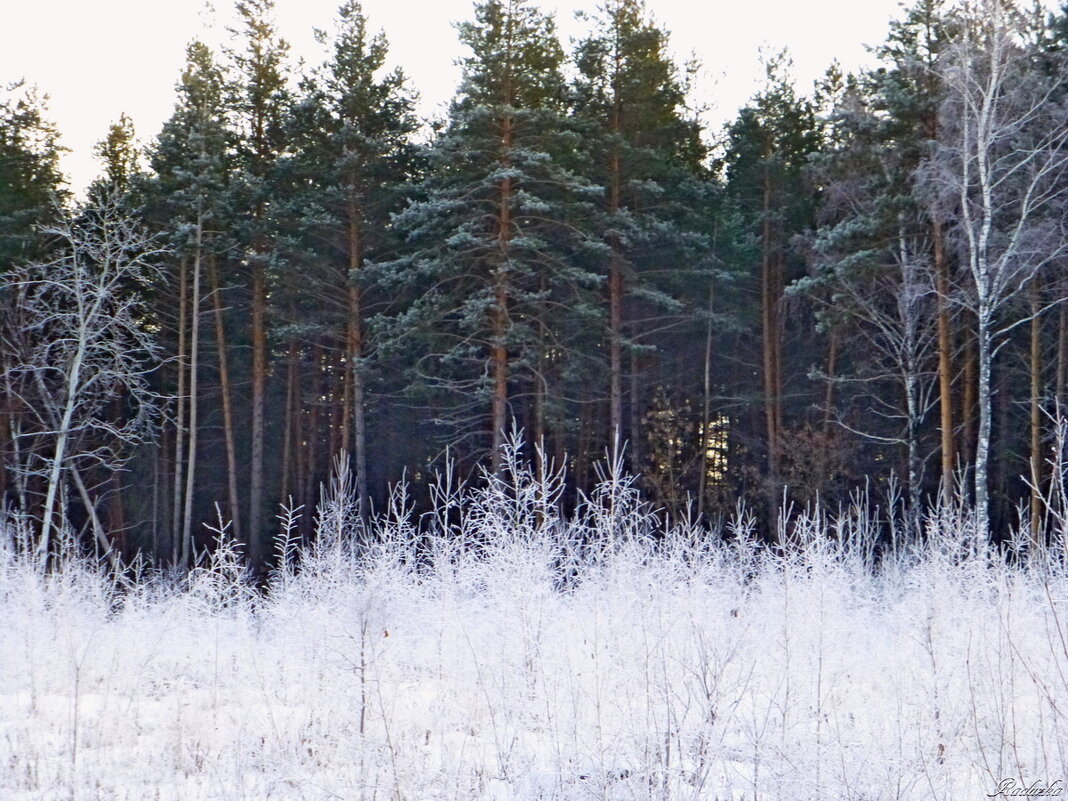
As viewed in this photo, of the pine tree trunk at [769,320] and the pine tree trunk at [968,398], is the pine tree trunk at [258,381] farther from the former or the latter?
the pine tree trunk at [968,398]

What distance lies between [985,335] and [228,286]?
16920 millimetres

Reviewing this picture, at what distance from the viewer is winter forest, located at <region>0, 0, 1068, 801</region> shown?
21.5 feet

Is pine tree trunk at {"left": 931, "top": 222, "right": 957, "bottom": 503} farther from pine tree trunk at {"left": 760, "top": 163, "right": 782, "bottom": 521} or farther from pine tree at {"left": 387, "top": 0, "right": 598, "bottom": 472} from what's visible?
pine tree at {"left": 387, "top": 0, "right": 598, "bottom": 472}

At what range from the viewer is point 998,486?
72.7 ft

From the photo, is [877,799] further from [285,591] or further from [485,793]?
[285,591]

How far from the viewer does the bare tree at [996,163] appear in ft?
52.3

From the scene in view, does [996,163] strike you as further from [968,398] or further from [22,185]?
[22,185]

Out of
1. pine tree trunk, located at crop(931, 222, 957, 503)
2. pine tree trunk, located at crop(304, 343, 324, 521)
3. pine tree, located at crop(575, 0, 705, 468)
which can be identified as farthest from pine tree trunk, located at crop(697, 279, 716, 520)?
pine tree trunk, located at crop(304, 343, 324, 521)

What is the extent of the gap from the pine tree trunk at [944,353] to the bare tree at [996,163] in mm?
488

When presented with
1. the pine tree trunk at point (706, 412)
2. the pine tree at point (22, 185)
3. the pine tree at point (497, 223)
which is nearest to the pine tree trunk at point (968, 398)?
the pine tree trunk at point (706, 412)

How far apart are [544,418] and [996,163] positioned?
9710 millimetres

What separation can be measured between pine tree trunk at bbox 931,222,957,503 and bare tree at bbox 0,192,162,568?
→ 1524 cm

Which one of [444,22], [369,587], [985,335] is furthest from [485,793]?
[444,22]

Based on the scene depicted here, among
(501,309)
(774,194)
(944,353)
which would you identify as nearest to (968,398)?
(944,353)
